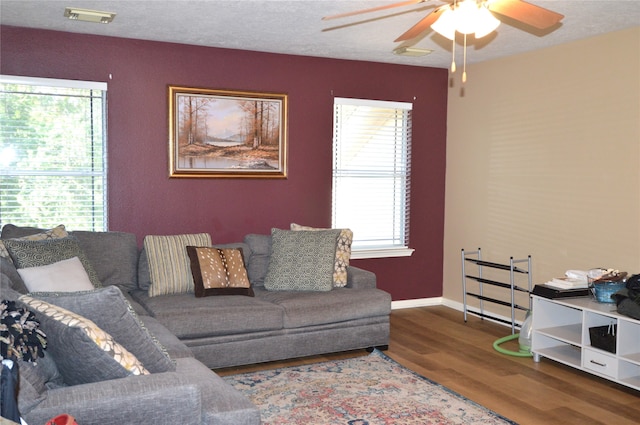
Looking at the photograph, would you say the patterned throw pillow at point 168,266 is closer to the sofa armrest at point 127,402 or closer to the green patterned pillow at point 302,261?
the green patterned pillow at point 302,261

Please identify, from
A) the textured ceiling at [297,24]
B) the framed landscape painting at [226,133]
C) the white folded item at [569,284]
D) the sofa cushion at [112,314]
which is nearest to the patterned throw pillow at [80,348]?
the sofa cushion at [112,314]

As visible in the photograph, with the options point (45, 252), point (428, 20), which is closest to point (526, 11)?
point (428, 20)

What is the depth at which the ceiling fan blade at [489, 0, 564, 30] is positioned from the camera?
285 cm

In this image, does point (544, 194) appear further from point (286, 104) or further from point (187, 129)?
point (187, 129)

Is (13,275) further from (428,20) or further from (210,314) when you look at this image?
(428,20)

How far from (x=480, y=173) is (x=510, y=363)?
2.06 m

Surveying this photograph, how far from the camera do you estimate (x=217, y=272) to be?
4.70 m

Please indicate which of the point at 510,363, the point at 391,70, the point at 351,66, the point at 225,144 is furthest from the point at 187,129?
the point at 510,363

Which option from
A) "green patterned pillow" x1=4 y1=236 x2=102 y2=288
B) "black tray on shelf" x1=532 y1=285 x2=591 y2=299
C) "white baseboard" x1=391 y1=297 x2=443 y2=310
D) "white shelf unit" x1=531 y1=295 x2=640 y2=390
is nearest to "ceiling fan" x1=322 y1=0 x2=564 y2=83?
"white shelf unit" x1=531 y1=295 x2=640 y2=390

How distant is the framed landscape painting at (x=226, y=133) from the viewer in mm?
5328

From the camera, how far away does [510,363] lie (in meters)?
4.70

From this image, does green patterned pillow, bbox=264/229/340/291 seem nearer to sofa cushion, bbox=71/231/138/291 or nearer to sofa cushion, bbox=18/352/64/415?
sofa cushion, bbox=71/231/138/291

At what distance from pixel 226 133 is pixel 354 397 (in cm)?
260

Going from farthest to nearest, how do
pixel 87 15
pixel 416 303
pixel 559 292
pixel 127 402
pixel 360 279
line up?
pixel 416 303 < pixel 360 279 < pixel 559 292 < pixel 87 15 < pixel 127 402
